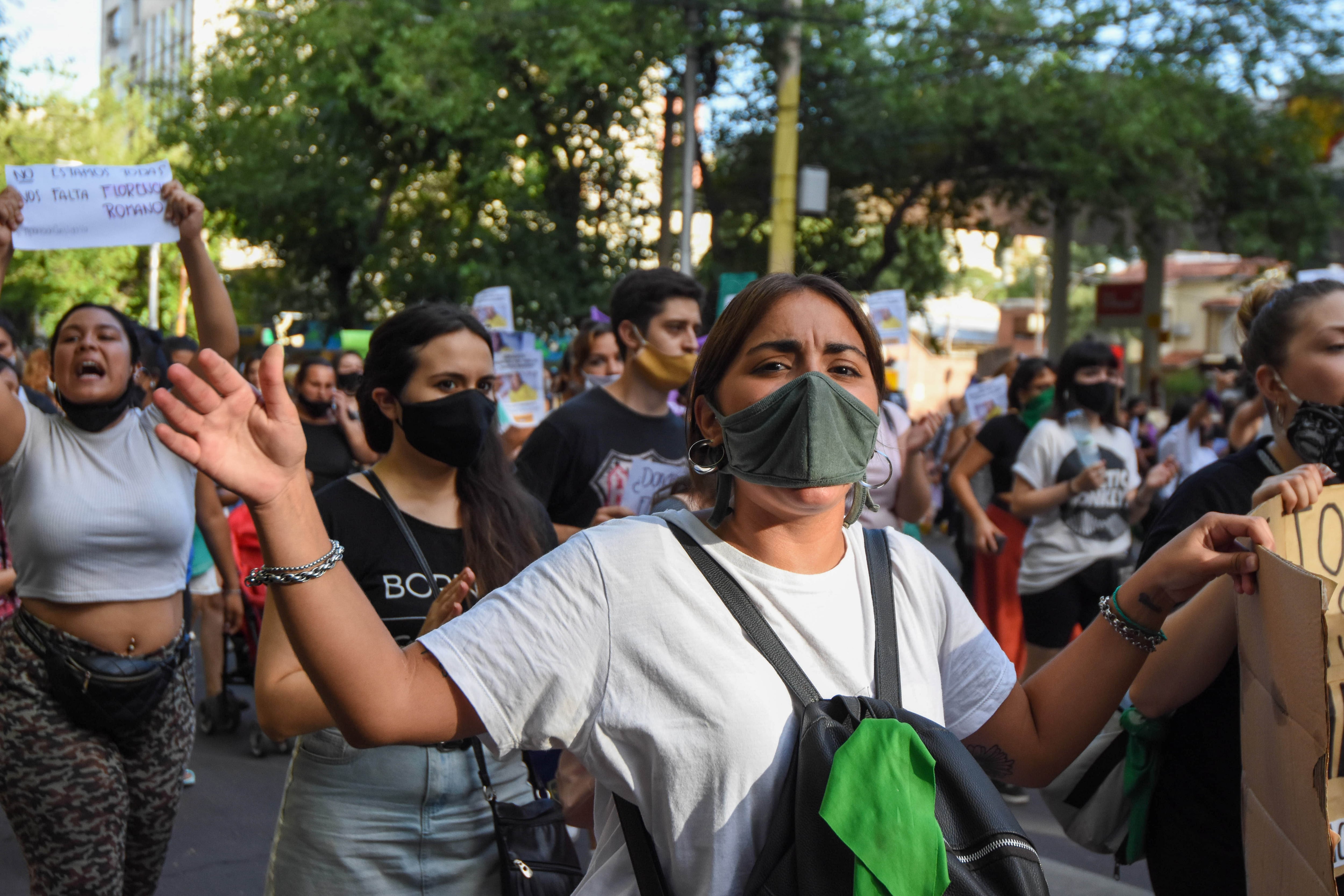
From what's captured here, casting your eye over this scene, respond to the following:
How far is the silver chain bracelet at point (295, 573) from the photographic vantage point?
1.61 meters

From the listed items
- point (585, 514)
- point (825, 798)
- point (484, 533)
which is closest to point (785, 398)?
point (825, 798)

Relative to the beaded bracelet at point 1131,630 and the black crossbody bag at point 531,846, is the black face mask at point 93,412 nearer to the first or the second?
the black crossbody bag at point 531,846

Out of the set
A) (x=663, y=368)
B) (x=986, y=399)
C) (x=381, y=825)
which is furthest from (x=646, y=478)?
(x=986, y=399)

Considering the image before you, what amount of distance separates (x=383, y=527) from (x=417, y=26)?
1588 cm

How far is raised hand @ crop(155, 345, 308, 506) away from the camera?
1.57 m

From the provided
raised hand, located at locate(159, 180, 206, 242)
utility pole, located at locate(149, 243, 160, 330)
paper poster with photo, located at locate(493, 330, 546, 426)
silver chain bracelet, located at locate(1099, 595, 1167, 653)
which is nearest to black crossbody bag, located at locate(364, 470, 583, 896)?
silver chain bracelet, located at locate(1099, 595, 1167, 653)

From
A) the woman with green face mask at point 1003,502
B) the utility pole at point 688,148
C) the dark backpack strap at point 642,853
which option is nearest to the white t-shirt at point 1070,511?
the woman with green face mask at point 1003,502

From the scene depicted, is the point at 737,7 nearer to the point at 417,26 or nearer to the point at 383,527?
the point at 417,26

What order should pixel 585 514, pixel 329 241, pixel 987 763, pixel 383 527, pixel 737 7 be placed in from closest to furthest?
pixel 987 763
pixel 383 527
pixel 585 514
pixel 737 7
pixel 329 241

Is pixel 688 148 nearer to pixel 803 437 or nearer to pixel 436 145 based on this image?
pixel 436 145

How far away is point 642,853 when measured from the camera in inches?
70.9

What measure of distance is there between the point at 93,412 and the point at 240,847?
2.40 meters

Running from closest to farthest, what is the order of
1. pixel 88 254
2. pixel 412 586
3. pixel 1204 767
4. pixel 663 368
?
pixel 1204 767
pixel 412 586
pixel 663 368
pixel 88 254

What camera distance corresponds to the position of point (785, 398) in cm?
189
